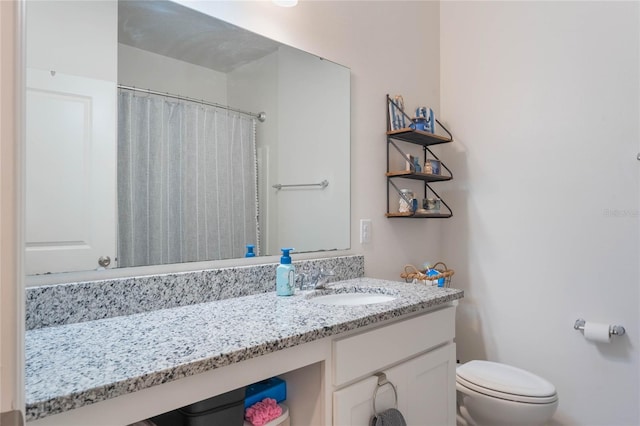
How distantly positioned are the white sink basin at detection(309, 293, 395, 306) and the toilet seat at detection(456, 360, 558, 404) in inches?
24.9

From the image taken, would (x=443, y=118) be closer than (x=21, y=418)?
No

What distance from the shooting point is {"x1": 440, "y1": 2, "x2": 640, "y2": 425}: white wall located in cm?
173

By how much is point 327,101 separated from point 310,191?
1.38ft

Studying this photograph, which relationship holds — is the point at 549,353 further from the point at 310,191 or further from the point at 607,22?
the point at 607,22

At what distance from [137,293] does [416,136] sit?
4.93 ft

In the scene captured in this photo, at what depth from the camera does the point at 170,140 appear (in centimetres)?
123

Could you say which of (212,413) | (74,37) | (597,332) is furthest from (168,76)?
(597,332)

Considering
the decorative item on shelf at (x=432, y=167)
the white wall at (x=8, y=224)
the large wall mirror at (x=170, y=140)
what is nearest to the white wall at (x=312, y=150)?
the large wall mirror at (x=170, y=140)

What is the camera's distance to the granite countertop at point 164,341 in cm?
60

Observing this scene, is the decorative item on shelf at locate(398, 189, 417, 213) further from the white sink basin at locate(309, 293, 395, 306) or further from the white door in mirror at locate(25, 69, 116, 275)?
the white door in mirror at locate(25, 69, 116, 275)

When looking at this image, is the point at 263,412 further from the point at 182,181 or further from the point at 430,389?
the point at 182,181

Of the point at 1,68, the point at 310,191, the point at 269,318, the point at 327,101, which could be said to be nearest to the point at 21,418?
the point at 1,68

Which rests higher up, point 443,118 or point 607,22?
point 607,22

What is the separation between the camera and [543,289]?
1.95 metres
